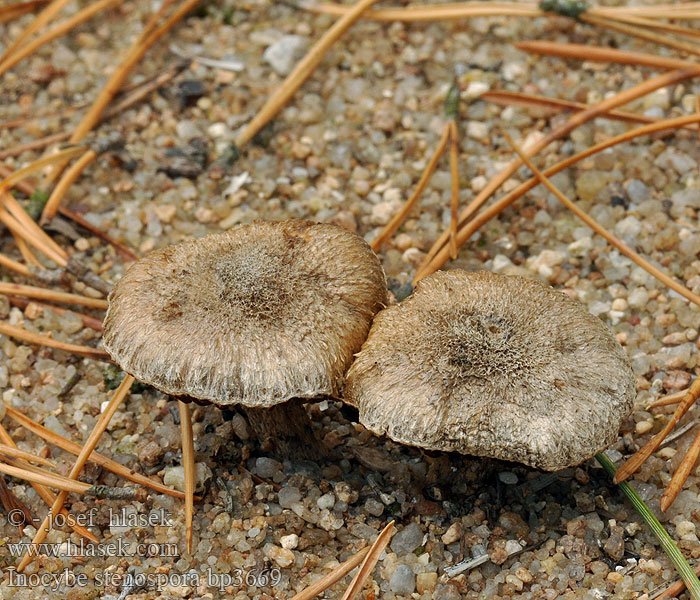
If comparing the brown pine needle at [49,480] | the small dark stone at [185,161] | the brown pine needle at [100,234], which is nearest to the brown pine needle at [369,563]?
the brown pine needle at [49,480]

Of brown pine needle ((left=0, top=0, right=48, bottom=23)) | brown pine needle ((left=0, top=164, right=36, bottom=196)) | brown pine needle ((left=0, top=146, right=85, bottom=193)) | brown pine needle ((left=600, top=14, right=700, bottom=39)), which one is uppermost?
brown pine needle ((left=600, top=14, right=700, bottom=39))

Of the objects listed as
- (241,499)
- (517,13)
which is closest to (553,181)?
(517,13)

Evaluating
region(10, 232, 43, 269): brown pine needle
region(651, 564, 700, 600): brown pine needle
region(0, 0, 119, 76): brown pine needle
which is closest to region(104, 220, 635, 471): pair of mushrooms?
region(651, 564, 700, 600): brown pine needle

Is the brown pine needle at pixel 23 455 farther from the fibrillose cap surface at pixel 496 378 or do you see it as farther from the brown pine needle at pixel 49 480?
the fibrillose cap surface at pixel 496 378

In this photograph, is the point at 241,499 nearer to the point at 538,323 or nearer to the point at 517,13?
the point at 538,323

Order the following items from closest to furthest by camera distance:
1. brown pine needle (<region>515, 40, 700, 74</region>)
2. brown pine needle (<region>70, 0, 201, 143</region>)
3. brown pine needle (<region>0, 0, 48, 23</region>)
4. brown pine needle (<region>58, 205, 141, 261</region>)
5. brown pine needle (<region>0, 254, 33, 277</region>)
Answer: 1. brown pine needle (<region>0, 254, 33, 277</region>)
2. brown pine needle (<region>58, 205, 141, 261</region>)
3. brown pine needle (<region>515, 40, 700, 74</region>)
4. brown pine needle (<region>70, 0, 201, 143</region>)
5. brown pine needle (<region>0, 0, 48, 23</region>)

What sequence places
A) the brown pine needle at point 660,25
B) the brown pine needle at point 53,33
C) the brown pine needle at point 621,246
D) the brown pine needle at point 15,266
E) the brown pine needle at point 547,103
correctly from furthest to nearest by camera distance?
the brown pine needle at point 53,33 < the brown pine needle at point 660,25 < the brown pine needle at point 547,103 < the brown pine needle at point 15,266 < the brown pine needle at point 621,246

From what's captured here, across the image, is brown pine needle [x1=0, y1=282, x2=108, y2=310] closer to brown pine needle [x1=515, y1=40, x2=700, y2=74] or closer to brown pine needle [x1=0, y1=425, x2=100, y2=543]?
brown pine needle [x1=0, y1=425, x2=100, y2=543]
